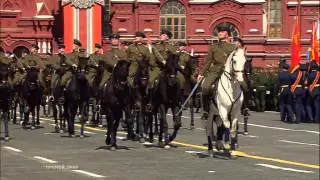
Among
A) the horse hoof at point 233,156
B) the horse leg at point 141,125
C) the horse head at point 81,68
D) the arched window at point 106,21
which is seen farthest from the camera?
the arched window at point 106,21

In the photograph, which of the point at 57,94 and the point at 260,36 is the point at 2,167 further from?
the point at 260,36

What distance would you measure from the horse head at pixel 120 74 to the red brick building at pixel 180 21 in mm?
43040

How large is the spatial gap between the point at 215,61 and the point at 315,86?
47.0 feet

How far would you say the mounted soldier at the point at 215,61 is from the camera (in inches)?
772

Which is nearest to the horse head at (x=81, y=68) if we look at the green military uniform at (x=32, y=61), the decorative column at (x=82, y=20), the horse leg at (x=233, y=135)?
the green military uniform at (x=32, y=61)

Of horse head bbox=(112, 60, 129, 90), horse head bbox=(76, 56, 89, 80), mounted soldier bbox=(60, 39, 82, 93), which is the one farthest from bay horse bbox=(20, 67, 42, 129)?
horse head bbox=(112, 60, 129, 90)

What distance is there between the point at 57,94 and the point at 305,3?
42.6m

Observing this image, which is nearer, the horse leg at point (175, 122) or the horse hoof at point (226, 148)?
the horse hoof at point (226, 148)

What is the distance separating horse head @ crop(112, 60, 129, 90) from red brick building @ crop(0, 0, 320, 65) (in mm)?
43040

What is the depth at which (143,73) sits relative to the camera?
76.1ft

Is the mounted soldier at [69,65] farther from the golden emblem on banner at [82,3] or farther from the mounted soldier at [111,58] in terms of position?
the golden emblem on banner at [82,3]

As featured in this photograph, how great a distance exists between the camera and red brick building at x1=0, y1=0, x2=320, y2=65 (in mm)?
64500

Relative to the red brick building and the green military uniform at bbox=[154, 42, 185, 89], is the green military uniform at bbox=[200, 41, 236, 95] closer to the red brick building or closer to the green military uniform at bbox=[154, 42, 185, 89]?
the green military uniform at bbox=[154, 42, 185, 89]

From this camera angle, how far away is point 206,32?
66562 millimetres
